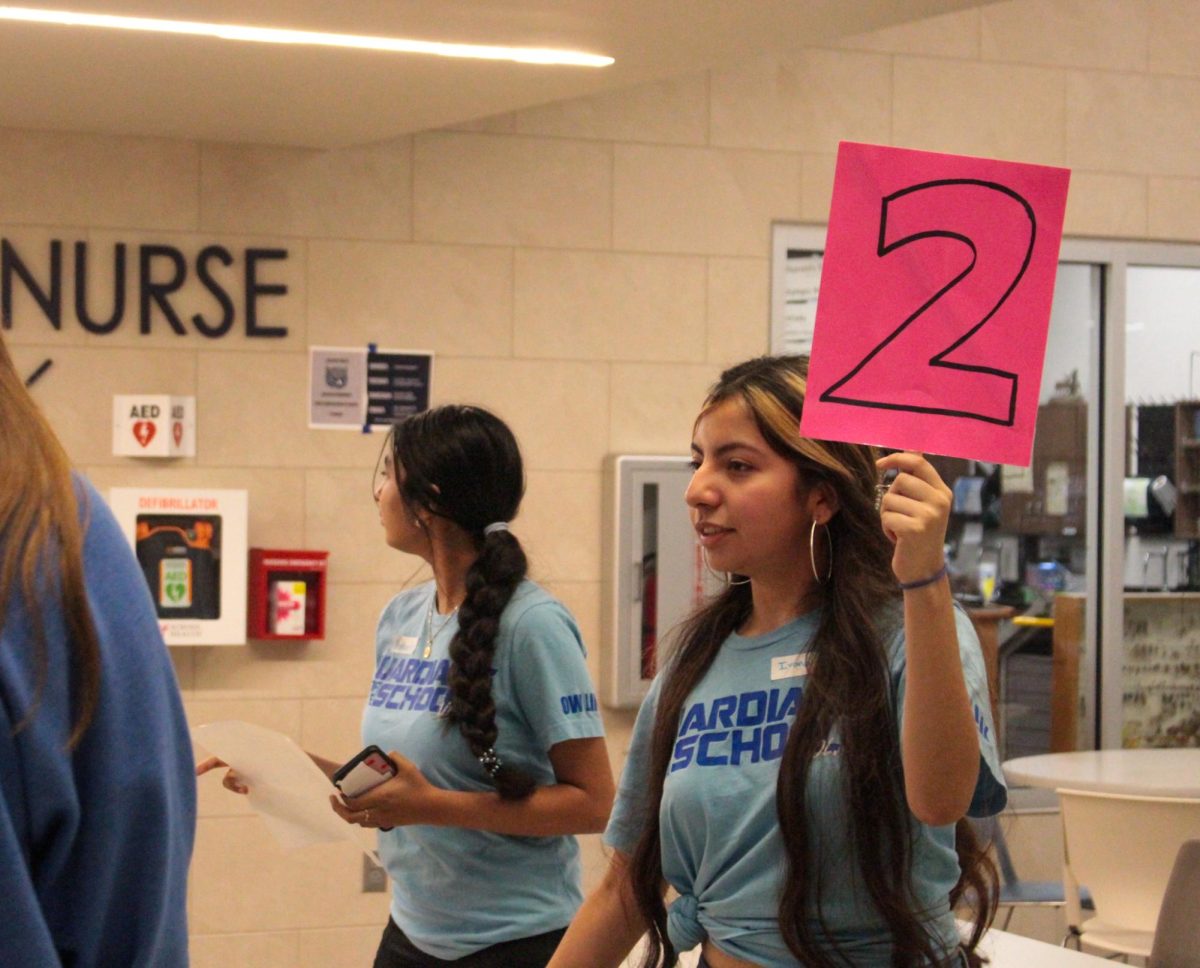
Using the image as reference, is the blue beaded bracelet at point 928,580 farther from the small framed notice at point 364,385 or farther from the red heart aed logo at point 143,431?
the red heart aed logo at point 143,431

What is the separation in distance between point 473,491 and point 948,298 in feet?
3.64

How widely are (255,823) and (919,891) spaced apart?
3341 mm

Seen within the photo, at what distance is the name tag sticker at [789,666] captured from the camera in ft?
5.22

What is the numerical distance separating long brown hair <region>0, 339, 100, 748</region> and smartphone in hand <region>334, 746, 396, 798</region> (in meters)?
1.17

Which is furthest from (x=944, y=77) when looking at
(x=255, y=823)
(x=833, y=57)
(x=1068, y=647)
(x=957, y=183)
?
(x=957, y=183)

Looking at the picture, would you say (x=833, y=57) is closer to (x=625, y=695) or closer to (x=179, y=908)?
(x=625, y=695)

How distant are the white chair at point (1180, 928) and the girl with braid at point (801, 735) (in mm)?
1390

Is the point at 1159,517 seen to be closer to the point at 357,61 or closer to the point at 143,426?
the point at 357,61

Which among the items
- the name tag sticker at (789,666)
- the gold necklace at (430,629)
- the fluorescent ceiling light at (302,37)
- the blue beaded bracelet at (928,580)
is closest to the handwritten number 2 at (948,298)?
the blue beaded bracelet at (928,580)

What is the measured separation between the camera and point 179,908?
1.01 metres

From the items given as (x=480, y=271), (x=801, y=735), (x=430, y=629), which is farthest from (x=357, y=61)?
(x=801, y=735)

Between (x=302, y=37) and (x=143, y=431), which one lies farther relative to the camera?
(x=143, y=431)

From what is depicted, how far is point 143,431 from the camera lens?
4375 millimetres

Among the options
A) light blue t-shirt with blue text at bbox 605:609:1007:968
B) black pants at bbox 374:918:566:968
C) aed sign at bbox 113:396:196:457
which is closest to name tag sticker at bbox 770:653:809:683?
light blue t-shirt with blue text at bbox 605:609:1007:968
